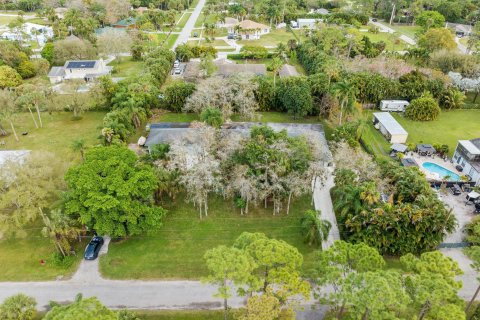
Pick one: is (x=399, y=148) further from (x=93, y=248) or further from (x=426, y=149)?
(x=93, y=248)

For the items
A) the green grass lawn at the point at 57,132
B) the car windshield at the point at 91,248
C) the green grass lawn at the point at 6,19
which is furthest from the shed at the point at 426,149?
the green grass lawn at the point at 6,19

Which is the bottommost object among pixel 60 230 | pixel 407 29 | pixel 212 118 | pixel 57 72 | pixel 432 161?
pixel 432 161

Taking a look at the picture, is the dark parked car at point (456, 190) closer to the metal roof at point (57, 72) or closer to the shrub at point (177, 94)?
the shrub at point (177, 94)

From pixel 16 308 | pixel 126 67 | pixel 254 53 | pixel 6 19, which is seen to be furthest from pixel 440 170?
pixel 6 19

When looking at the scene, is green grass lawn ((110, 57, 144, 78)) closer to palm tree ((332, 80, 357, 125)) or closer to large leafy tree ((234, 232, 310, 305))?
palm tree ((332, 80, 357, 125))

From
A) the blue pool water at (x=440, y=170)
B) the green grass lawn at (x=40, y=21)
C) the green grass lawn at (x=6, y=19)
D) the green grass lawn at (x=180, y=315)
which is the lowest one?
the blue pool water at (x=440, y=170)
